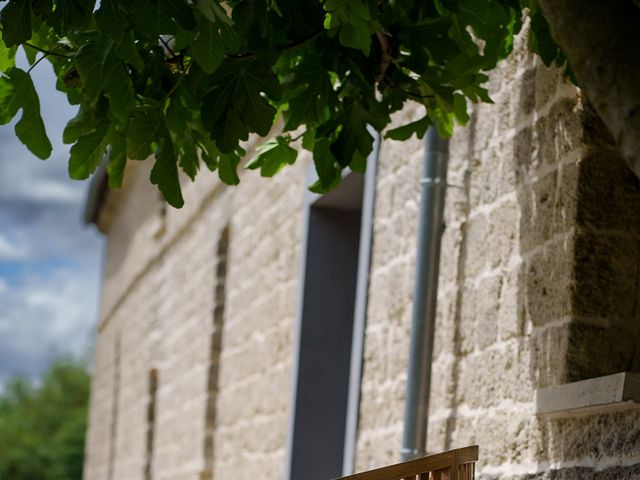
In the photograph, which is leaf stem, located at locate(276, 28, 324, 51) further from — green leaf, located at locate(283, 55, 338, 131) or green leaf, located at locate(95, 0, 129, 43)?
green leaf, located at locate(95, 0, 129, 43)

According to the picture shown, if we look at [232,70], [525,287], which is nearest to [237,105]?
[232,70]

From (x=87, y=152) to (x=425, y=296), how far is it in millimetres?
1804

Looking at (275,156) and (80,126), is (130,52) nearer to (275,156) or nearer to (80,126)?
(80,126)

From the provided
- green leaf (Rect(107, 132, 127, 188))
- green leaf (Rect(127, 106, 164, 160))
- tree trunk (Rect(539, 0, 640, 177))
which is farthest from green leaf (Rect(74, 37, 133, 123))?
tree trunk (Rect(539, 0, 640, 177))

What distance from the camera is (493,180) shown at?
3908mm

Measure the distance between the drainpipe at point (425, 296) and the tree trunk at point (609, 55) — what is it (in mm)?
2268

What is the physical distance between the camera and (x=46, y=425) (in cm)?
3978

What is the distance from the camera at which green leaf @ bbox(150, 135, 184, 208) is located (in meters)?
2.57

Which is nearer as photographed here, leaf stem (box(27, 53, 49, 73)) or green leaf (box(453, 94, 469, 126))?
leaf stem (box(27, 53, 49, 73))

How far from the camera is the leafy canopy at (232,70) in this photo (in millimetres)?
2365

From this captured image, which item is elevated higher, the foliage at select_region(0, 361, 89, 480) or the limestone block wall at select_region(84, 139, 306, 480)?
the foliage at select_region(0, 361, 89, 480)

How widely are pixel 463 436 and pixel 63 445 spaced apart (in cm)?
3276

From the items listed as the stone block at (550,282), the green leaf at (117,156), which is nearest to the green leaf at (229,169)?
the green leaf at (117,156)

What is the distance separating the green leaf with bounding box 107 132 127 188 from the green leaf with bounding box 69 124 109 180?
43 mm
